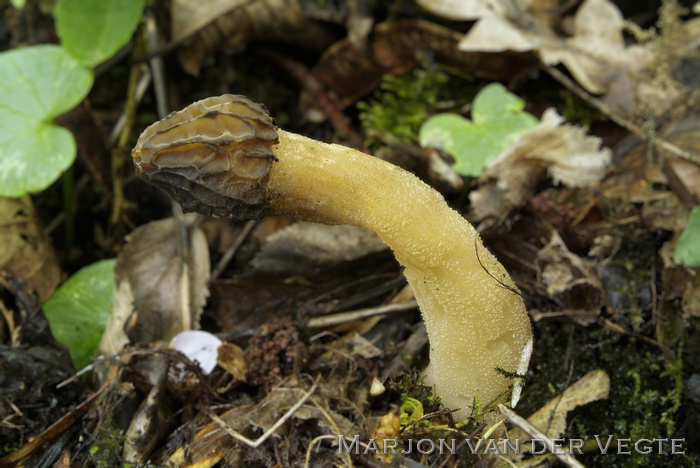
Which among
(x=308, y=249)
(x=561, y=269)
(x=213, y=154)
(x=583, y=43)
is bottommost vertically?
(x=308, y=249)

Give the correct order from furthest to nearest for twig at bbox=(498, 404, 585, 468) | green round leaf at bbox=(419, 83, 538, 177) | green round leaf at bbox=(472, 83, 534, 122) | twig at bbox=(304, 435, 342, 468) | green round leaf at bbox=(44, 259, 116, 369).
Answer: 1. green round leaf at bbox=(472, 83, 534, 122)
2. green round leaf at bbox=(419, 83, 538, 177)
3. green round leaf at bbox=(44, 259, 116, 369)
4. twig at bbox=(304, 435, 342, 468)
5. twig at bbox=(498, 404, 585, 468)

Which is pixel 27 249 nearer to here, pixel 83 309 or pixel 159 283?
pixel 83 309

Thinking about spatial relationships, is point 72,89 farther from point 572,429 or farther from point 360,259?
point 572,429

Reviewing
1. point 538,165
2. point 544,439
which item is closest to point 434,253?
point 544,439

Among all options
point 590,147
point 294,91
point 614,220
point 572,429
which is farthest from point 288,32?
point 572,429

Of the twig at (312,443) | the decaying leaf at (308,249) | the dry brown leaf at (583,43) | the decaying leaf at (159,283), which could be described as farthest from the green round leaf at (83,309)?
the dry brown leaf at (583,43)

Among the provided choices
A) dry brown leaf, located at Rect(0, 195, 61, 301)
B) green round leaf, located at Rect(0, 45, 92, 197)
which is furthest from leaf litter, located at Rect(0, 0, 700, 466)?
green round leaf, located at Rect(0, 45, 92, 197)

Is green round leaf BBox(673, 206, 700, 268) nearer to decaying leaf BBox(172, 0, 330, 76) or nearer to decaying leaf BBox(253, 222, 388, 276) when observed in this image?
decaying leaf BBox(253, 222, 388, 276)

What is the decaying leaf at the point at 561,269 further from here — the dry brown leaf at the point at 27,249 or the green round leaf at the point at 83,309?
the dry brown leaf at the point at 27,249
